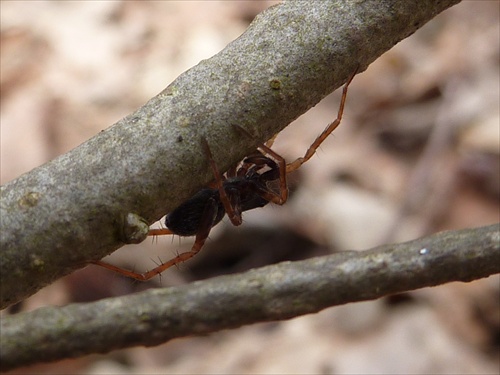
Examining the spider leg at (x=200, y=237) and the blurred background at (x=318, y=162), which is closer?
the spider leg at (x=200, y=237)

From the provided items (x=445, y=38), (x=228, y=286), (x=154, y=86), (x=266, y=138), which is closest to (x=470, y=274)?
(x=228, y=286)

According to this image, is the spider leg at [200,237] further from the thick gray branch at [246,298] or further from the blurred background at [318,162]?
the thick gray branch at [246,298]

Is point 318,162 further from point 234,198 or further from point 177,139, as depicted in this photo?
point 177,139

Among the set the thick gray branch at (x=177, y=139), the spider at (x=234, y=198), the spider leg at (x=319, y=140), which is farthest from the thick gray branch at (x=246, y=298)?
the spider leg at (x=319, y=140)

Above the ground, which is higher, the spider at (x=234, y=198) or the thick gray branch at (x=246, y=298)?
the thick gray branch at (x=246, y=298)

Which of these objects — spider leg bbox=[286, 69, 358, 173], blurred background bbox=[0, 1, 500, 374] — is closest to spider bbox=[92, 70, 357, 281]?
spider leg bbox=[286, 69, 358, 173]

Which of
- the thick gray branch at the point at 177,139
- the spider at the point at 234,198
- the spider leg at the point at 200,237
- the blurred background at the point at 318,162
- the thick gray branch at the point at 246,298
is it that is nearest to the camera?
the thick gray branch at the point at 246,298
